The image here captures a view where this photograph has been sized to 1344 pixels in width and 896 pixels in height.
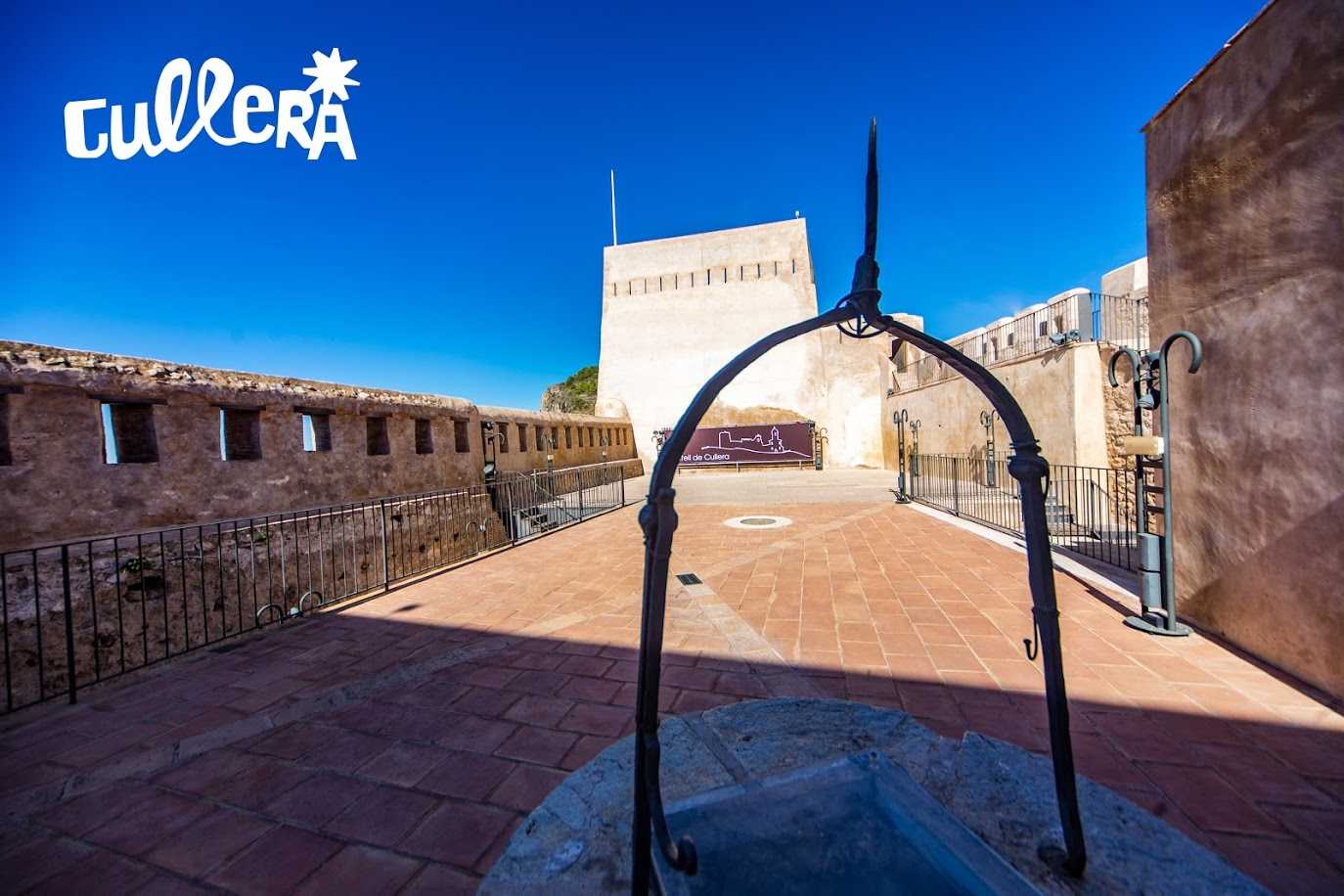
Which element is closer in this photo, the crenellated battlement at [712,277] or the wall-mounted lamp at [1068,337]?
the wall-mounted lamp at [1068,337]

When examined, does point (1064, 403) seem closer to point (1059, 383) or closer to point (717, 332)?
point (1059, 383)

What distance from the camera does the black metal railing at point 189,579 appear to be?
3.92 meters

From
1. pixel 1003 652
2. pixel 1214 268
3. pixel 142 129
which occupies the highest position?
pixel 142 129

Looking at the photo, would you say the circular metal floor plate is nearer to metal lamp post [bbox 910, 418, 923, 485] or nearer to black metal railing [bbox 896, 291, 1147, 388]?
black metal railing [bbox 896, 291, 1147, 388]

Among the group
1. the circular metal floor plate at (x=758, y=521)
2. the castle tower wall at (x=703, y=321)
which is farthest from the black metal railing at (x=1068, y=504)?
the castle tower wall at (x=703, y=321)

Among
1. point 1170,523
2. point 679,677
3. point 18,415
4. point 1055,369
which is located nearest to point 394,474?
point 18,415

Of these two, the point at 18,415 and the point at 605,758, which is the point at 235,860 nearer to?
the point at 605,758

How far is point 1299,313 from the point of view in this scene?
9.80ft

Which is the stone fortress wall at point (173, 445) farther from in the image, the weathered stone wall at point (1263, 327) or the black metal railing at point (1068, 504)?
the weathered stone wall at point (1263, 327)

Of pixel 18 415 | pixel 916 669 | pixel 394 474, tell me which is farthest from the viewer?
pixel 394 474

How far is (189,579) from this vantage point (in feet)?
16.3

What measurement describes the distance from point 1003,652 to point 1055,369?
1007cm

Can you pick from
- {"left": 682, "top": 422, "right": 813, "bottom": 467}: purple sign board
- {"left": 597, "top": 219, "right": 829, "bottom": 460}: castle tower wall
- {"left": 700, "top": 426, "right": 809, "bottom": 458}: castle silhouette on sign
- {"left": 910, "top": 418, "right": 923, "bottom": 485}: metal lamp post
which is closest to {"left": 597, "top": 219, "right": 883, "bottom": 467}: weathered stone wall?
{"left": 597, "top": 219, "right": 829, "bottom": 460}: castle tower wall

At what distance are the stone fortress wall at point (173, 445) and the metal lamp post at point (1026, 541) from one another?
18.9 ft
